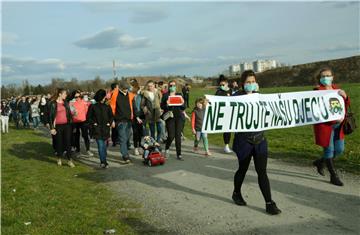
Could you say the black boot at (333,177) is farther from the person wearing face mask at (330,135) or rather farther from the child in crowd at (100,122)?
the child in crowd at (100,122)

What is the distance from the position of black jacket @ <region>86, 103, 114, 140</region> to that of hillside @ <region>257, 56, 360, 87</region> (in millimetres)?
40239

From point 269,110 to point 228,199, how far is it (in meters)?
1.71

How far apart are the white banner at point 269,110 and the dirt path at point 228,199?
4.17 ft

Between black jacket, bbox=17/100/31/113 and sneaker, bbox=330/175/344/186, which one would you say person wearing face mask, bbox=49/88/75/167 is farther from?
black jacket, bbox=17/100/31/113

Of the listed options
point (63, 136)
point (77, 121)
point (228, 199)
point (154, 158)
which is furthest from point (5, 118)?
point (228, 199)

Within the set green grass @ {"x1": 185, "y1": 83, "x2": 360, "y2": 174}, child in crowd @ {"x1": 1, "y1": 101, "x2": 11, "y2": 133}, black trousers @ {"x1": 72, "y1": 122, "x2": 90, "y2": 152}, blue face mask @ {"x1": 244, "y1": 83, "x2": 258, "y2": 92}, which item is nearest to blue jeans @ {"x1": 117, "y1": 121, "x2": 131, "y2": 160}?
black trousers @ {"x1": 72, "y1": 122, "x2": 90, "y2": 152}

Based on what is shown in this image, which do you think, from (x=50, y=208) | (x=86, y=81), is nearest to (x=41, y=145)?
(x=50, y=208)

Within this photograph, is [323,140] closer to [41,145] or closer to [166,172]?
[166,172]

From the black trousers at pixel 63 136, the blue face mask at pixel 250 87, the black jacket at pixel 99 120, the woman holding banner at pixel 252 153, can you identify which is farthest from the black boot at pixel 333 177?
the black trousers at pixel 63 136

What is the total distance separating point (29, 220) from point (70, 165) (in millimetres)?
4566

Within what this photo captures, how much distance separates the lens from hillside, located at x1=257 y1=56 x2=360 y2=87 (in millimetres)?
52103

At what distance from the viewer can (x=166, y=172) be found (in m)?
9.20

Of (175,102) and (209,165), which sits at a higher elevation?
(175,102)

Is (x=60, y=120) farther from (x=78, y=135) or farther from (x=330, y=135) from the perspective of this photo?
(x=330, y=135)
